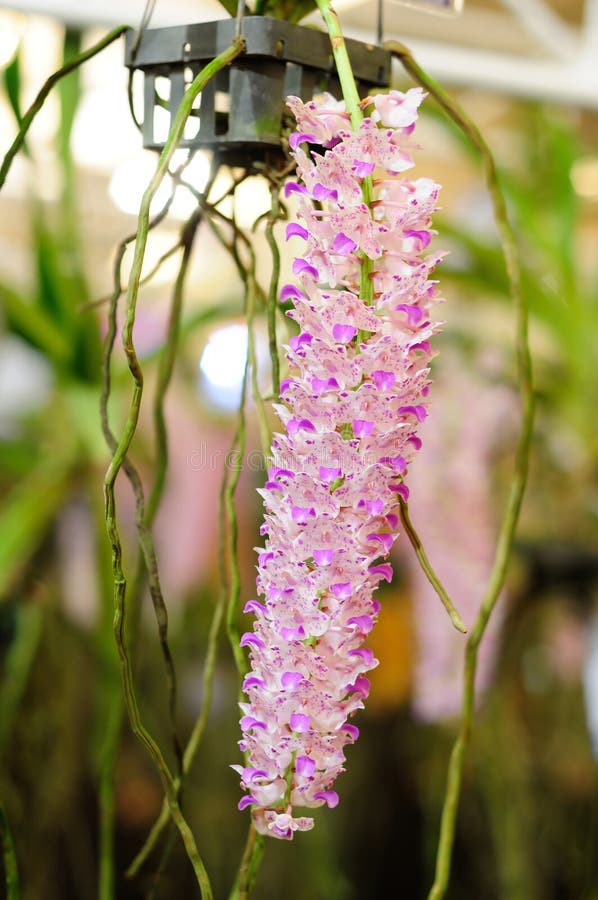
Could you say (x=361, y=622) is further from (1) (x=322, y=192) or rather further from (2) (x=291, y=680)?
(1) (x=322, y=192)

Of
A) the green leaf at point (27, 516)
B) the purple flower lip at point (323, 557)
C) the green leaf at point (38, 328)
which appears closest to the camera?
the purple flower lip at point (323, 557)

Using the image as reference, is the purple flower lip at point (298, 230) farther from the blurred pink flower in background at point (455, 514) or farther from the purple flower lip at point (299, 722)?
the blurred pink flower in background at point (455, 514)

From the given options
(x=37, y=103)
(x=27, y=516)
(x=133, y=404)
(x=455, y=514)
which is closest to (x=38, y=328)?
(x=27, y=516)

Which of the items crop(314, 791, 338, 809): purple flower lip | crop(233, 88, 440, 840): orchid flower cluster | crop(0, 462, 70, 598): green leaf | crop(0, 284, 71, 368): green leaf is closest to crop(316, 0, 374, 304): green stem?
crop(233, 88, 440, 840): orchid flower cluster

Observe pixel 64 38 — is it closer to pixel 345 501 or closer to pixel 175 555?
pixel 345 501

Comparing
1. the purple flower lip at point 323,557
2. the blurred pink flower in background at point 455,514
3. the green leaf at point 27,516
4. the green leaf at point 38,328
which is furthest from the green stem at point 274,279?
the blurred pink flower in background at point 455,514

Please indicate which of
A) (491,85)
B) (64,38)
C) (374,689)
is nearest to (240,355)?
(64,38)

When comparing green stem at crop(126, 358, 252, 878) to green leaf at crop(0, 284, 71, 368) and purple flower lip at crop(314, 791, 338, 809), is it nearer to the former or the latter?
purple flower lip at crop(314, 791, 338, 809)
